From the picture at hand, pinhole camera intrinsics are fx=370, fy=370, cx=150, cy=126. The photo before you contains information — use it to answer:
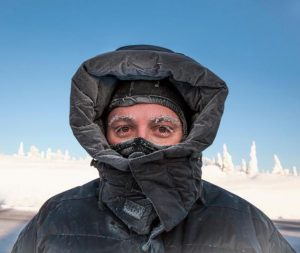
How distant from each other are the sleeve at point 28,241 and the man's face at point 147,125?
74cm

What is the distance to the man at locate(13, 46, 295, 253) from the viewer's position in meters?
2.03

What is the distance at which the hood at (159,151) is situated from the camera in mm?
2033

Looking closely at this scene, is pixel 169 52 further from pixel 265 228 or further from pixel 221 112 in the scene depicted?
pixel 265 228

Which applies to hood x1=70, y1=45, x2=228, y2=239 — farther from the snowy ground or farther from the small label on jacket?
the snowy ground

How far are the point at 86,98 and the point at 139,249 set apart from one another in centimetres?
108

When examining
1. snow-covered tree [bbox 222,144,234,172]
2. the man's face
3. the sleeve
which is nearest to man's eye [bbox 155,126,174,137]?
the man's face

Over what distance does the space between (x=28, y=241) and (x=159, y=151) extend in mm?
1062

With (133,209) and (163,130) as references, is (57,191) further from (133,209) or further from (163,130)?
(133,209)

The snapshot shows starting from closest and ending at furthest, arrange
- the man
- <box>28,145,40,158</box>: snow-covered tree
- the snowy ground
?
the man < the snowy ground < <box>28,145,40,158</box>: snow-covered tree

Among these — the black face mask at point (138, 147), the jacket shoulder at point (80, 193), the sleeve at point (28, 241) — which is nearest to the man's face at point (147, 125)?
the black face mask at point (138, 147)

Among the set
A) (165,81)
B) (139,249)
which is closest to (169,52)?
(165,81)

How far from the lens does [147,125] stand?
2.42 m

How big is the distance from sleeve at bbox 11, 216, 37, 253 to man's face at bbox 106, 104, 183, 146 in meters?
0.74

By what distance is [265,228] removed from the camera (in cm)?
223
